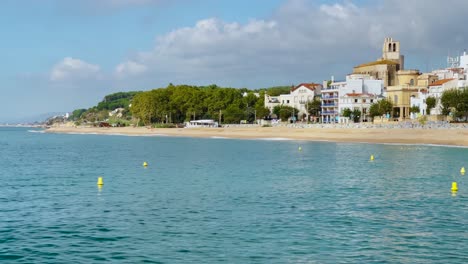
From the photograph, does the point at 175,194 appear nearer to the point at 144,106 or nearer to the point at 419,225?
the point at 419,225

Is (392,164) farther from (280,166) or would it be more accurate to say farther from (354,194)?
(354,194)

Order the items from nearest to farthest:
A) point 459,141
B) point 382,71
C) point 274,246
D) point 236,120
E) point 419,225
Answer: point 274,246, point 419,225, point 459,141, point 382,71, point 236,120

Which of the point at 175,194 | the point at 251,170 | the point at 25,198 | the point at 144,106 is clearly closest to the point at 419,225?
the point at 175,194

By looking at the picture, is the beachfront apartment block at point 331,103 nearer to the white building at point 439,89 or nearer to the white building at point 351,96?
the white building at point 351,96

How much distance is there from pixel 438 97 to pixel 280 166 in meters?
78.5

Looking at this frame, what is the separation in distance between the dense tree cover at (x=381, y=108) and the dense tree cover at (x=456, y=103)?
15.7m

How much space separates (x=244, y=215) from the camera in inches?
931

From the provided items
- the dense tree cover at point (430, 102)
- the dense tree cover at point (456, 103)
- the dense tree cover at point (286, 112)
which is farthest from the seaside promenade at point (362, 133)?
the dense tree cover at point (286, 112)

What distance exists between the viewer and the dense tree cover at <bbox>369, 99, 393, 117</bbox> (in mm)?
120062

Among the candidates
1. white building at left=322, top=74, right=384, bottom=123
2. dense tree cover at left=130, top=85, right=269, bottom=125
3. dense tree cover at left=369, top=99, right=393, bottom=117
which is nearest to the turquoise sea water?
dense tree cover at left=369, top=99, right=393, bottom=117

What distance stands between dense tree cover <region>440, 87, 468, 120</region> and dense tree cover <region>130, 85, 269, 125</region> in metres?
59.9

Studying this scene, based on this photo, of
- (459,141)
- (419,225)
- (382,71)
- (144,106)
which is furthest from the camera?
(144,106)

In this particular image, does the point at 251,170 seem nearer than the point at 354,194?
No

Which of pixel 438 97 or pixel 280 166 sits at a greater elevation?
pixel 438 97
